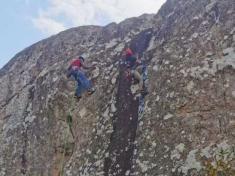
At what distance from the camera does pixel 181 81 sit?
1508 centimetres

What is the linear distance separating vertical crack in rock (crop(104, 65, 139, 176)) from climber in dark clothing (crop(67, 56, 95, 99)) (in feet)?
4.21

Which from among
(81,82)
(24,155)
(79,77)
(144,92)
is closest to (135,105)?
(144,92)

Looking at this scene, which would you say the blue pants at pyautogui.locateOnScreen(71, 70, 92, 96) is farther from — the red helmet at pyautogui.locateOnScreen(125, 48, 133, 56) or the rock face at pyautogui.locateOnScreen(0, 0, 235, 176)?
the red helmet at pyautogui.locateOnScreen(125, 48, 133, 56)

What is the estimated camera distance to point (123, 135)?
15133 millimetres

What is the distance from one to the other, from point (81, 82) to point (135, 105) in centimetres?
265

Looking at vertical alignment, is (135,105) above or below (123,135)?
above

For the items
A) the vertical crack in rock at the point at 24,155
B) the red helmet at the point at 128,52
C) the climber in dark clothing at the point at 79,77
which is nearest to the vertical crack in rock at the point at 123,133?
the red helmet at the point at 128,52

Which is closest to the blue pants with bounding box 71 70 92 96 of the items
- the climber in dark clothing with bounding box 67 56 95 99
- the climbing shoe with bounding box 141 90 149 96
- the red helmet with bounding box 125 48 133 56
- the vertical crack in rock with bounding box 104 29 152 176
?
the climber in dark clothing with bounding box 67 56 95 99

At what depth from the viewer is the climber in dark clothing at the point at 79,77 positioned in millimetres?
17345

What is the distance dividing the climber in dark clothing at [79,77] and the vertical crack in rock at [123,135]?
1.28m

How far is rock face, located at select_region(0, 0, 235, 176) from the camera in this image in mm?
13727

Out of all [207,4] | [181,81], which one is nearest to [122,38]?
[207,4]

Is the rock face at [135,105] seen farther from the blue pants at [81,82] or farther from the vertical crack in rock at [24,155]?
the blue pants at [81,82]

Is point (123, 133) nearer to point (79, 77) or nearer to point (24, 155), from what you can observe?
point (79, 77)
